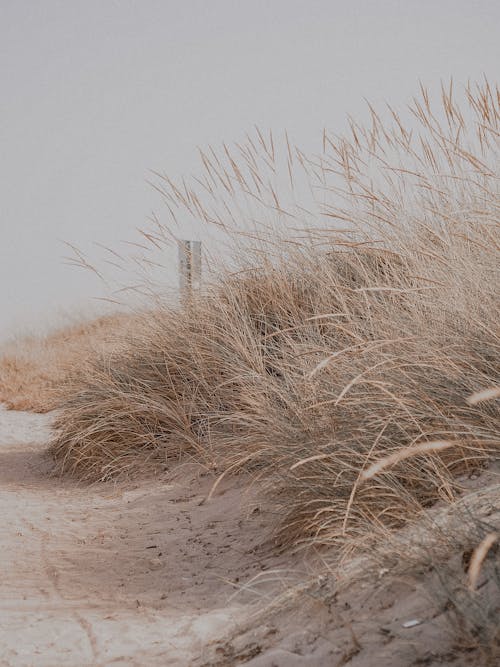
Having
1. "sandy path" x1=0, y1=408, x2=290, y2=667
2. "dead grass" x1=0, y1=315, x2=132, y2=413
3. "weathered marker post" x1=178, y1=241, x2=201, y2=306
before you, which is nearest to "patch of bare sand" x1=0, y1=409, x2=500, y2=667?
"sandy path" x1=0, y1=408, x2=290, y2=667

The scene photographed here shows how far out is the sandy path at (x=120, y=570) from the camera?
2.14m

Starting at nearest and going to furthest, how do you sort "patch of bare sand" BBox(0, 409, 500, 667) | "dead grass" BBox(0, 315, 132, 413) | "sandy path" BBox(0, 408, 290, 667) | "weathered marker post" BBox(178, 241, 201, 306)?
"patch of bare sand" BBox(0, 409, 500, 667), "sandy path" BBox(0, 408, 290, 667), "weathered marker post" BBox(178, 241, 201, 306), "dead grass" BBox(0, 315, 132, 413)

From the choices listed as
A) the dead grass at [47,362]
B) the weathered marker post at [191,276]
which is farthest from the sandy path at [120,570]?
the dead grass at [47,362]

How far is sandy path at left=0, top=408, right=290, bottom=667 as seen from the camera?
7.03 feet

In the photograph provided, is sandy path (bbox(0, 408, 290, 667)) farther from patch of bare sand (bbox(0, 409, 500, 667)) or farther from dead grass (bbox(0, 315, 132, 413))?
dead grass (bbox(0, 315, 132, 413))

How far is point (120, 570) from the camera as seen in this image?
113 inches

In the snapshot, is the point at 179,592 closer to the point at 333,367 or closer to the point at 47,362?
the point at 333,367

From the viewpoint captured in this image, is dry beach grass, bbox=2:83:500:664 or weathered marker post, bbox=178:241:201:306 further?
weathered marker post, bbox=178:241:201:306

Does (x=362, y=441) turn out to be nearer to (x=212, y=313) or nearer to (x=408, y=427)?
(x=408, y=427)

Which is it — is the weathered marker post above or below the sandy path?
above

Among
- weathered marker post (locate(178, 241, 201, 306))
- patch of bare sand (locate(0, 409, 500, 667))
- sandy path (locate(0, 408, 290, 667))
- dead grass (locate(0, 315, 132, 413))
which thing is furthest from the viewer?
dead grass (locate(0, 315, 132, 413))

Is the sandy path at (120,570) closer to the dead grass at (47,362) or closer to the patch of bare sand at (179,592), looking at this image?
the patch of bare sand at (179,592)

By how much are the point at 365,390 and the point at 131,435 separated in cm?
210

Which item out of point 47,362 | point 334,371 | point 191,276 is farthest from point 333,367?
point 47,362
